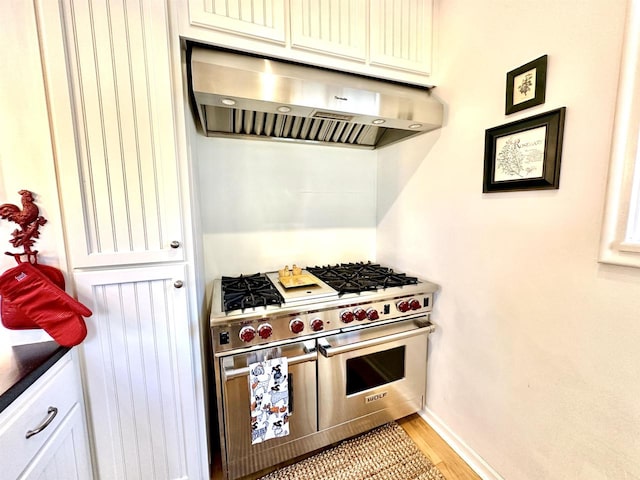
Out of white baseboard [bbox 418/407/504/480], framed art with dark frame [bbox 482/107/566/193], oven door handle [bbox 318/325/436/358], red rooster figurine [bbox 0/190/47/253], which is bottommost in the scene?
white baseboard [bbox 418/407/504/480]

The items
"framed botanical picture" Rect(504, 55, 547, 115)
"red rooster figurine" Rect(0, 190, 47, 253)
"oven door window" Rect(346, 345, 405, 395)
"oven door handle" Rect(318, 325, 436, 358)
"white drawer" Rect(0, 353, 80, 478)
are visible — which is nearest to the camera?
"white drawer" Rect(0, 353, 80, 478)

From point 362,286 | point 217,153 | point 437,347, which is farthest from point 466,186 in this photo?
point 217,153

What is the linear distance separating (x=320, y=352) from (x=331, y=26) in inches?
61.7

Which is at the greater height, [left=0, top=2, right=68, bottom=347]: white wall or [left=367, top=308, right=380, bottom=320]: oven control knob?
[left=0, top=2, right=68, bottom=347]: white wall

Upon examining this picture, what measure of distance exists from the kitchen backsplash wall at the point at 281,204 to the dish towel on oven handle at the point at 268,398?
722 mm

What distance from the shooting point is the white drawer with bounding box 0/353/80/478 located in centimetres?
63

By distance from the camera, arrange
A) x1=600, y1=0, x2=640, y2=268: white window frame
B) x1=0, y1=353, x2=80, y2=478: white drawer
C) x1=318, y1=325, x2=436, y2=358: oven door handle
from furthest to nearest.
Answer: x1=318, y1=325, x2=436, y2=358: oven door handle, x1=600, y1=0, x2=640, y2=268: white window frame, x1=0, y1=353, x2=80, y2=478: white drawer

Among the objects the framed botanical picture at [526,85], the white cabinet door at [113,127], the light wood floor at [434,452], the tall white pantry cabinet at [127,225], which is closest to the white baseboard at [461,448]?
the light wood floor at [434,452]

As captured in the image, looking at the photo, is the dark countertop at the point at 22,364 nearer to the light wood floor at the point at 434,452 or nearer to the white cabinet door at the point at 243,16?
the light wood floor at the point at 434,452

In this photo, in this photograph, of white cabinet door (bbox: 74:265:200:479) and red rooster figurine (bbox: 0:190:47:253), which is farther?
white cabinet door (bbox: 74:265:200:479)

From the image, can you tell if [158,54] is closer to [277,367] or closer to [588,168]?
[277,367]

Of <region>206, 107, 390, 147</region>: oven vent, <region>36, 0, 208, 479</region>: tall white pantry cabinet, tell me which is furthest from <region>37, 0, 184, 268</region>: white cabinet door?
<region>206, 107, 390, 147</region>: oven vent

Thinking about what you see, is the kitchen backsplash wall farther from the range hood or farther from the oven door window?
the oven door window

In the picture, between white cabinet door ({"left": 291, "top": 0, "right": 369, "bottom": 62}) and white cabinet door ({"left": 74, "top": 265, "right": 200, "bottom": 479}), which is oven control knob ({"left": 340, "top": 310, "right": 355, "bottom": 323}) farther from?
white cabinet door ({"left": 291, "top": 0, "right": 369, "bottom": 62})
